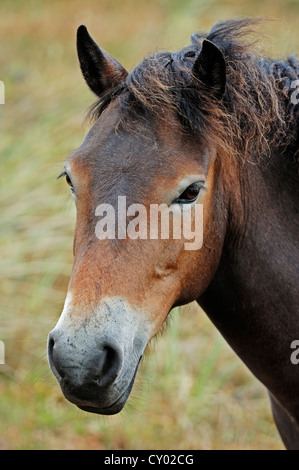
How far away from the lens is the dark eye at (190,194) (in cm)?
209

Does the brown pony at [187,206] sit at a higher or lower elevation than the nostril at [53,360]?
higher

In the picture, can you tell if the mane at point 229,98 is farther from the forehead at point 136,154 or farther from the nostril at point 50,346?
the nostril at point 50,346

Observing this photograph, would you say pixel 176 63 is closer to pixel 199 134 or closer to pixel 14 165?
pixel 199 134

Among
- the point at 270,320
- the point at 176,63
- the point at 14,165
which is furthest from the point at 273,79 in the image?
the point at 14,165

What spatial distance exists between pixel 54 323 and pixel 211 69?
281cm

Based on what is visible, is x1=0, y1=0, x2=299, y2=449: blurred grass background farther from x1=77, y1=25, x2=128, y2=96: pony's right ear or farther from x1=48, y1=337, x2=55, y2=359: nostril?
x1=48, y1=337, x2=55, y2=359: nostril

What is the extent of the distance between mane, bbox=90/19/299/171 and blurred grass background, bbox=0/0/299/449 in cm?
34

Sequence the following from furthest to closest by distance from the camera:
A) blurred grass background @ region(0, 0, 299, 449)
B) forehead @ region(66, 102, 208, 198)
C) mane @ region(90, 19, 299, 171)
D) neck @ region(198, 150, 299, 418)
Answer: blurred grass background @ region(0, 0, 299, 449) → neck @ region(198, 150, 299, 418) → mane @ region(90, 19, 299, 171) → forehead @ region(66, 102, 208, 198)

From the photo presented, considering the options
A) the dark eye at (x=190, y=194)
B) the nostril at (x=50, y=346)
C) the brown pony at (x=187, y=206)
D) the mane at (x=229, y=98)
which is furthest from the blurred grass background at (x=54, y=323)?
the nostril at (x=50, y=346)

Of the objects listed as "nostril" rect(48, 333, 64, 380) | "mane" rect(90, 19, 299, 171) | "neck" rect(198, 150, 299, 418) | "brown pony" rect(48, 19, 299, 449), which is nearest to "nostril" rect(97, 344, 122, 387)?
"brown pony" rect(48, 19, 299, 449)

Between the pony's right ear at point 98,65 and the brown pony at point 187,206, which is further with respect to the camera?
the pony's right ear at point 98,65

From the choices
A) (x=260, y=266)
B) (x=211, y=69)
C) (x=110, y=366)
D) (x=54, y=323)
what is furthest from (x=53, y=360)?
(x=54, y=323)

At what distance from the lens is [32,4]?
807 cm

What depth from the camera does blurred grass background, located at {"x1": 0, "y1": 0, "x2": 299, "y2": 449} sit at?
177 inches
